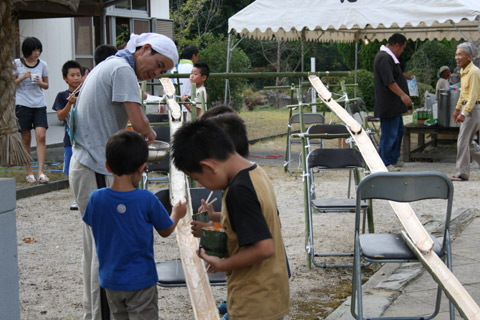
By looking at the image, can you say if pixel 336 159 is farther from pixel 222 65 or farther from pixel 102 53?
pixel 222 65

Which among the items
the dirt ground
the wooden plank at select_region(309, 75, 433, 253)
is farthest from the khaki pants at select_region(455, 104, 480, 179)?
the wooden plank at select_region(309, 75, 433, 253)

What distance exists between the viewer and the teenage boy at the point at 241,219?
2.36 metres

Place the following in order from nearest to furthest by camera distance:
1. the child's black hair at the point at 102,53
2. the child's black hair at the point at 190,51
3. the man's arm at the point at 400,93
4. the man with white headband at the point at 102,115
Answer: the man with white headband at the point at 102,115, the child's black hair at the point at 102,53, the child's black hair at the point at 190,51, the man's arm at the point at 400,93

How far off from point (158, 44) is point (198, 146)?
1.44m

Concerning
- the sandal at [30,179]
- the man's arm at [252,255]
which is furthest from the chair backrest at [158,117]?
the man's arm at [252,255]

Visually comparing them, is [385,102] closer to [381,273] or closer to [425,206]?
[425,206]

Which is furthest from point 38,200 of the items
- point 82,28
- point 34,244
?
point 82,28

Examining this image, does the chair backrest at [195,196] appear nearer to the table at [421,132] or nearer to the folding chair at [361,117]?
the folding chair at [361,117]

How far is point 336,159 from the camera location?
5551mm

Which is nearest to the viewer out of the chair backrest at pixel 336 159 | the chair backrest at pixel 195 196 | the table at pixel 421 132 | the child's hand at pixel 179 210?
the child's hand at pixel 179 210

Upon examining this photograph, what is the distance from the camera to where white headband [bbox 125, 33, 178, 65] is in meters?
3.64

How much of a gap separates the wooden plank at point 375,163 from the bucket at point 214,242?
163 centimetres

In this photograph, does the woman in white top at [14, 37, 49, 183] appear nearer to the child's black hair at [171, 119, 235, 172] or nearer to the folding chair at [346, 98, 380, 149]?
the folding chair at [346, 98, 380, 149]

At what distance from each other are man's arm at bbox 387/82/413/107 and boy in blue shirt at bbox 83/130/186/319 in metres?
6.91
